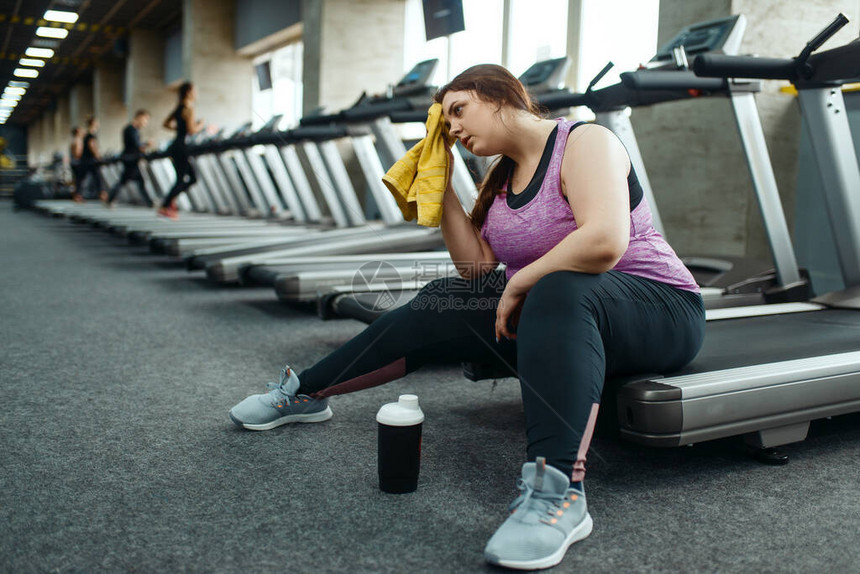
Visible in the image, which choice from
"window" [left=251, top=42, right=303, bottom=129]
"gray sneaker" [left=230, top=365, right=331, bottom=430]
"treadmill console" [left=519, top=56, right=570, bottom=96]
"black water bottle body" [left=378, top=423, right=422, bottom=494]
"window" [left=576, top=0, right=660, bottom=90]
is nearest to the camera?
"black water bottle body" [left=378, top=423, right=422, bottom=494]

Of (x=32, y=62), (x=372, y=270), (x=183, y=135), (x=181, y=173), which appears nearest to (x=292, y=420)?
(x=372, y=270)

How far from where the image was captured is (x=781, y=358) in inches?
62.2

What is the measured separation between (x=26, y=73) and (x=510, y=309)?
852 inches

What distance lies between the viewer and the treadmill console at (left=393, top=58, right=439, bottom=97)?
4.25 meters

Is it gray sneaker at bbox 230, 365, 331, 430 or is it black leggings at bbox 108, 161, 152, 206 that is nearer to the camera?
gray sneaker at bbox 230, 365, 331, 430

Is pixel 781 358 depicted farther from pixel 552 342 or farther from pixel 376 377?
pixel 376 377

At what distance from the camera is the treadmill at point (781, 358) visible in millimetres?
1350

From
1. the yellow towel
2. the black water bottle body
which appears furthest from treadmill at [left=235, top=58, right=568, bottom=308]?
the black water bottle body

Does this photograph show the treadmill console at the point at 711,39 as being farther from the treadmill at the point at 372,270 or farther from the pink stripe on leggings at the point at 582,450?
the pink stripe on leggings at the point at 582,450

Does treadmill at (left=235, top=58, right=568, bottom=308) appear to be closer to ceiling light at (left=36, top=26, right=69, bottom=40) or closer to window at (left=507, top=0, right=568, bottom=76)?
window at (left=507, top=0, right=568, bottom=76)

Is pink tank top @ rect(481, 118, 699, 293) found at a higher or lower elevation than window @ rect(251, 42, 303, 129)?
lower

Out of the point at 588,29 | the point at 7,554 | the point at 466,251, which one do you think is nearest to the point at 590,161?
the point at 466,251

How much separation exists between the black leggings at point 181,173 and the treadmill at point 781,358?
579 cm

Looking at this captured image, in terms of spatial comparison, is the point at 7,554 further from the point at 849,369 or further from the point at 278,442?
the point at 849,369
